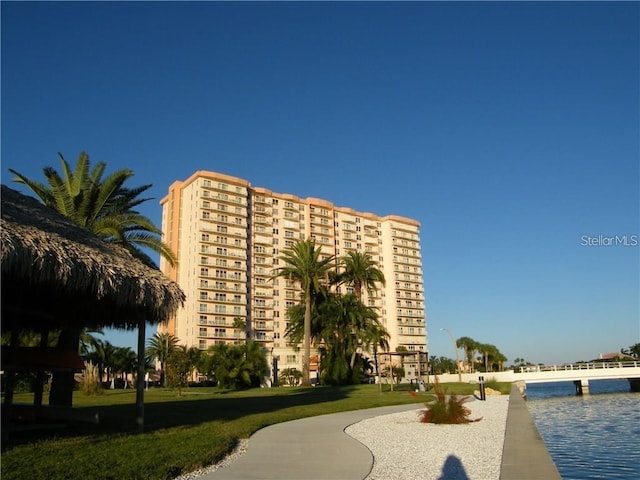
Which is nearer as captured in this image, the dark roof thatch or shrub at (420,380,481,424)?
the dark roof thatch

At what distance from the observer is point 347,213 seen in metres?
127

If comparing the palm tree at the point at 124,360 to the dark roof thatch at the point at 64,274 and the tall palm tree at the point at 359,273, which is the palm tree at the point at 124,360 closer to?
the tall palm tree at the point at 359,273

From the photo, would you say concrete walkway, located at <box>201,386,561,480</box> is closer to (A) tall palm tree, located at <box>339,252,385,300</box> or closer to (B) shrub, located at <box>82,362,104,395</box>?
(B) shrub, located at <box>82,362,104,395</box>

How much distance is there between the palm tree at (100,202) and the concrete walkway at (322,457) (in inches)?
468

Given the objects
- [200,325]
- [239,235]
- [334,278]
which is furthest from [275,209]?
[334,278]

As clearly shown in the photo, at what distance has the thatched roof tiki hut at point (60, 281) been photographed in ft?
37.1

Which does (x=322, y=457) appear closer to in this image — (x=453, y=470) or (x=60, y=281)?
(x=453, y=470)

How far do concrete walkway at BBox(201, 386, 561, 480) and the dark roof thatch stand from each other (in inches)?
176

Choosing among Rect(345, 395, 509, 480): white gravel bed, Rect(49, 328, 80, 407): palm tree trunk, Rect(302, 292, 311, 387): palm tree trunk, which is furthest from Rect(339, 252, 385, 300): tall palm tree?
Rect(49, 328, 80, 407): palm tree trunk

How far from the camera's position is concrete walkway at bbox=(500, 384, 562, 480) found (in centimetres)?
839

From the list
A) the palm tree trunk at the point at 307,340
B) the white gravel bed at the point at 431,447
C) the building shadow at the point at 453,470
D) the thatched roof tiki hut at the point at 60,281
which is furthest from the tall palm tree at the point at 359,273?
the building shadow at the point at 453,470

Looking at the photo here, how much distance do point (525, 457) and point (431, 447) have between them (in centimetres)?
225

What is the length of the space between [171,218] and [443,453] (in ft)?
341

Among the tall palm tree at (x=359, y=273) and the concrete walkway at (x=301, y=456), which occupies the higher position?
the tall palm tree at (x=359, y=273)
